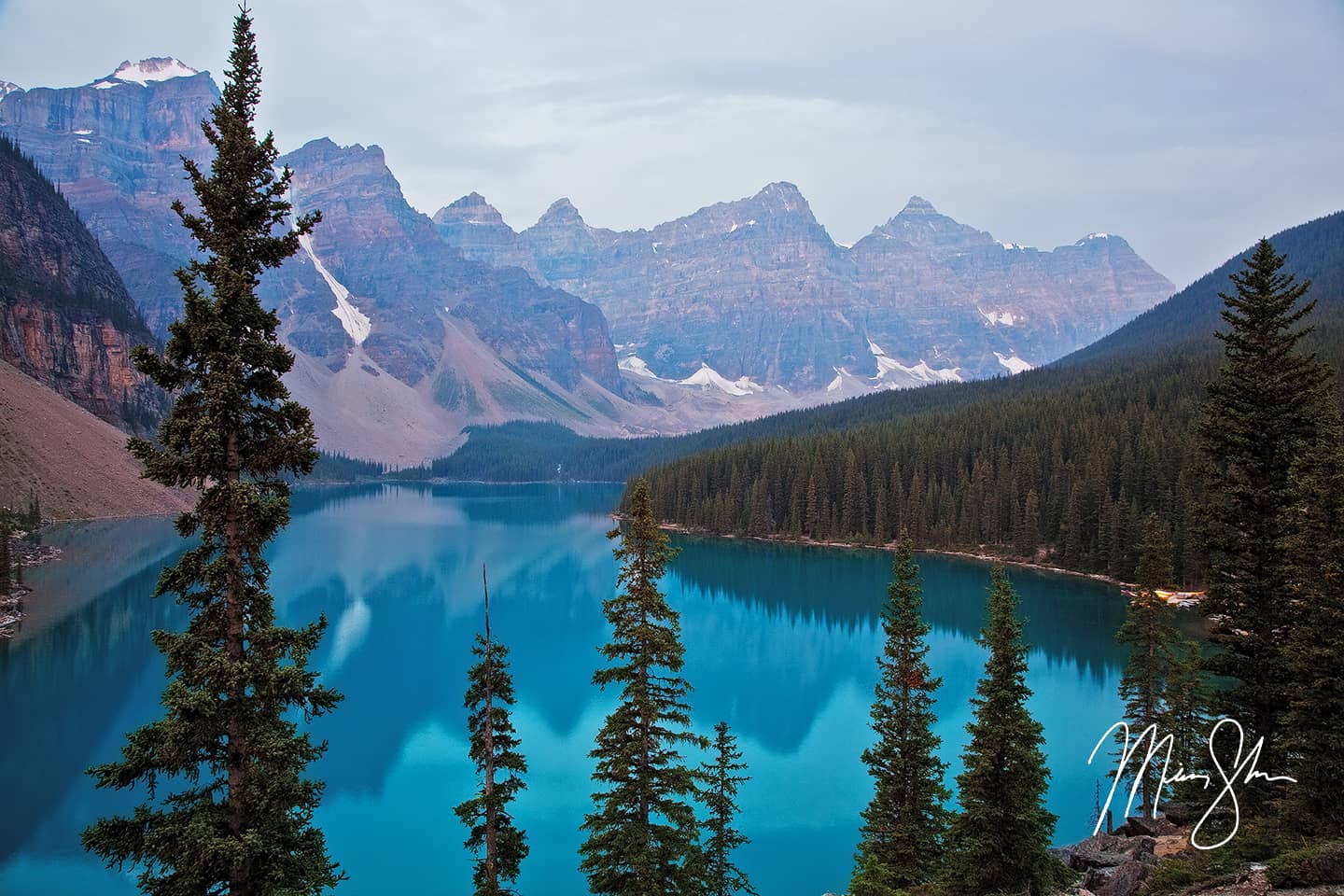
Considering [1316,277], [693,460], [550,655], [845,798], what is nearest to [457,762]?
[845,798]

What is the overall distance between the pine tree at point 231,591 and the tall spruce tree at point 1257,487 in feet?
61.3

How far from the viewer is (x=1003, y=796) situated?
1756 centimetres

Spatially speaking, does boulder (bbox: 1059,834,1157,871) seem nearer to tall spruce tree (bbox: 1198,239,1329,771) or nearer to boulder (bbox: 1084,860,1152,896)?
boulder (bbox: 1084,860,1152,896)

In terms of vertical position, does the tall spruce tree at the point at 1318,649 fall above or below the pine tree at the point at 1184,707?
above

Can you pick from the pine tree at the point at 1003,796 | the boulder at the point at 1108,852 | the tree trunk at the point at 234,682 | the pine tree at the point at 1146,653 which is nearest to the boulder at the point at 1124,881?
the pine tree at the point at 1003,796

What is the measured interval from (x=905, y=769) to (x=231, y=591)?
16896 mm

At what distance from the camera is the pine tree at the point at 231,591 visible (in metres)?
11.4

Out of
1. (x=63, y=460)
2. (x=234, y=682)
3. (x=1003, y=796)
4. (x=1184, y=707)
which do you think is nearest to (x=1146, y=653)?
(x=1184, y=707)

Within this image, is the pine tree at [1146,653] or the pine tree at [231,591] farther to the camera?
the pine tree at [1146,653]

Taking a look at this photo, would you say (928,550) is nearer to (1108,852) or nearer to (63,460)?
(1108,852)

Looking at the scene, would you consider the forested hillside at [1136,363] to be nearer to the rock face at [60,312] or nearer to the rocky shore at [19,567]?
the rocky shore at [19,567]

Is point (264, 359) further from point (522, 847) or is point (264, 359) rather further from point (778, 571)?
point (778, 571)

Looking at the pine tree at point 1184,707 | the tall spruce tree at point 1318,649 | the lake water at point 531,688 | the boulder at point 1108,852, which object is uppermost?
the tall spruce tree at point 1318,649

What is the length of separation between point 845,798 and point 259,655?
29.4 meters
